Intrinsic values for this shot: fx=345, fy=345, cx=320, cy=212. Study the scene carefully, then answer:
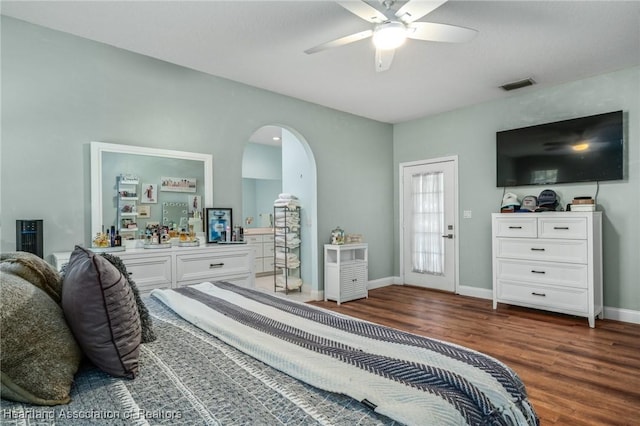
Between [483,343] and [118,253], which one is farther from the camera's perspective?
[483,343]

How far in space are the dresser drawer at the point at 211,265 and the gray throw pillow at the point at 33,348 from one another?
6.62 feet

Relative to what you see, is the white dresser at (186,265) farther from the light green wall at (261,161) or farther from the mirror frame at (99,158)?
the light green wall at (261,161)

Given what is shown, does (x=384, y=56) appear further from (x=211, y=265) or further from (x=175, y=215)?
(x=175, y=215)

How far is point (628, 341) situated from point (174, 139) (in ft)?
15.1

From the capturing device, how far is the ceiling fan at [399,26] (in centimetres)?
A: 208

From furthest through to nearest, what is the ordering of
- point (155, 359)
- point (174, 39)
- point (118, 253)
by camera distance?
point (174, 39) < point (118, 253) < point (155, 359)

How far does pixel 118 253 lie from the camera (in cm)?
271

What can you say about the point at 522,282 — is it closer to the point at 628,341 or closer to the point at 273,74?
the point at 628,341

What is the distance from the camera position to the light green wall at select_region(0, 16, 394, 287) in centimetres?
262

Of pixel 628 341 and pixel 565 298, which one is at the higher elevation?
pixel 565 298

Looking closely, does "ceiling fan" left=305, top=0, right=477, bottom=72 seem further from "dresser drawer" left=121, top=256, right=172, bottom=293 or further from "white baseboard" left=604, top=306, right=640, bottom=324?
"white baseboard" left=604, top=306, right=640, bottom=324

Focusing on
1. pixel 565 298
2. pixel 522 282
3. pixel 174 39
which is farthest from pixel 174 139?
pixel 565 298

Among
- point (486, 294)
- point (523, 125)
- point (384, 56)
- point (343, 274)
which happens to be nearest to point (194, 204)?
point (343, 274)

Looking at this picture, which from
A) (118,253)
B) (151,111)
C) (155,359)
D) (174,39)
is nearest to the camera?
(155,359)
